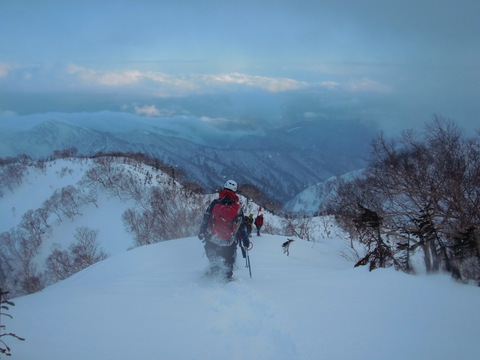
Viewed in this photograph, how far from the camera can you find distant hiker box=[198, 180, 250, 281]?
646cm

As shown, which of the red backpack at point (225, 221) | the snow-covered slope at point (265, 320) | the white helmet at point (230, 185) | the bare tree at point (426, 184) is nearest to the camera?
the snow-covered slope at point (265, 320)

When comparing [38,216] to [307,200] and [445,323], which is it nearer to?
[445,323]

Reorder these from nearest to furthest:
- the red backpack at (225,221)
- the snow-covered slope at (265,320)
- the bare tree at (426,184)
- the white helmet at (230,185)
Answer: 1. the snow-covered slope at (265,320)
2. the red backpack at (225,221)
3. the white helmet at (230,185)
4. the bare tree at (426,184)

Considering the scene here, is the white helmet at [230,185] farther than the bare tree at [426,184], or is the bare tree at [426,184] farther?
the bare tree at [426,184]

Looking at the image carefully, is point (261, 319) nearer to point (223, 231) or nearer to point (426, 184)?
point (223, 231)

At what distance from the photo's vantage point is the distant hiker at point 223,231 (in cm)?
646

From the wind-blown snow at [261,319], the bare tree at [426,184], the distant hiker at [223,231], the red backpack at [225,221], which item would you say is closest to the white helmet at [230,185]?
the distant hiker at [223,231]

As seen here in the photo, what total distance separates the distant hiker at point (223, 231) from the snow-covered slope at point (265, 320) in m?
0.66

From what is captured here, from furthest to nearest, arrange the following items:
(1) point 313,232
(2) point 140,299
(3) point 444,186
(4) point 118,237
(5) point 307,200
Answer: (5) point 307,200 < (4) point 118,237 < (1) point 313,232 < (3) point 444,186 < (2) point 140,299

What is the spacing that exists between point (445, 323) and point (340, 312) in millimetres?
1228

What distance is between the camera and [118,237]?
1722 inches

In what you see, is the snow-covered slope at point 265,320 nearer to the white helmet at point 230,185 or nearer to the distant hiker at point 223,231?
the distant hiker at point 223,231

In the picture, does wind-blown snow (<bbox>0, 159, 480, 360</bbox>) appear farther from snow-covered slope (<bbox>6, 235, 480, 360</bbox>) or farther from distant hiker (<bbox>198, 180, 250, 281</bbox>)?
distant hiker (<bbox>198, 180, 250, 281</bbox>)

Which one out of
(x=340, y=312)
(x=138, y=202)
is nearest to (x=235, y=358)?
(x=340, y=312)
